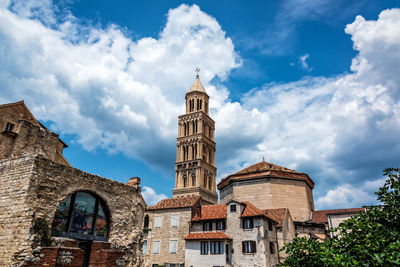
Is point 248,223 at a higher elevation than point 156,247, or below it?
higher

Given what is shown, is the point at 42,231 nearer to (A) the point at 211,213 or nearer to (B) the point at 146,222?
(A) the point at 211,213

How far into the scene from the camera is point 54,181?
12.1 metres

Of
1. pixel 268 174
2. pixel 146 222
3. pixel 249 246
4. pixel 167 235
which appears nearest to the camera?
pixel 249 246

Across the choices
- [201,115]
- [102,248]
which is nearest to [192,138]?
[201,115]

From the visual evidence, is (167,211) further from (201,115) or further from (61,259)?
(201,115)

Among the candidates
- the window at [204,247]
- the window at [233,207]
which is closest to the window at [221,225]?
the window at [233,207]

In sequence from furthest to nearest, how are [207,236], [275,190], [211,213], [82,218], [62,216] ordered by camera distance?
[275,190] → [211,213] → [207,236] → [82,218] → [62,216]

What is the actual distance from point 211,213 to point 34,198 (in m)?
24.2

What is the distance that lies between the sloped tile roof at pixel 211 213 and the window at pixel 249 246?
12.1 ft

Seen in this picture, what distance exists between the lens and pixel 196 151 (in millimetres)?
63344

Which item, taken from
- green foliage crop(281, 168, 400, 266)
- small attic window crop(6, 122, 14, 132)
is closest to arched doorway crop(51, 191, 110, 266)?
green foliage crop(281, 168, 400, 266)

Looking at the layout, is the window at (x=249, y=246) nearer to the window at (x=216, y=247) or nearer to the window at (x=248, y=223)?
the window at (x=248, y=223)

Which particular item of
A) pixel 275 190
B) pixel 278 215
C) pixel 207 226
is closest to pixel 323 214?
pixel 275 190

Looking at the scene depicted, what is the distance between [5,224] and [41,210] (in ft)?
5.11
